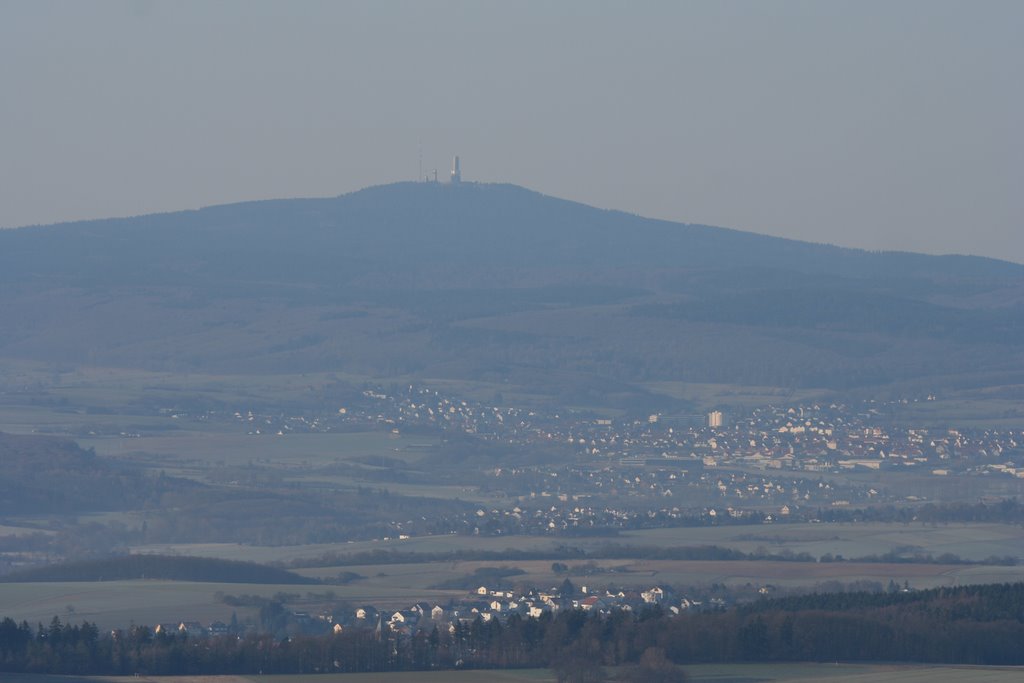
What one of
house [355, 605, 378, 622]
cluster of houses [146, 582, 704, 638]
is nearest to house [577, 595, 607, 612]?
cluster of houses [146, 582, 704, 638]

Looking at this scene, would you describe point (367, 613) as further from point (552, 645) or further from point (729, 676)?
point (729, 676)

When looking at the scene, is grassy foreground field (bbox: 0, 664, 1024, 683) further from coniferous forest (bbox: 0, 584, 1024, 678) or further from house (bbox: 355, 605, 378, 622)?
house (bbox: 355, 605, 378, 622)

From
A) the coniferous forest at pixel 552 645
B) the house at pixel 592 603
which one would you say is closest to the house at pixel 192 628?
the coniferous forest at pixel 552 645

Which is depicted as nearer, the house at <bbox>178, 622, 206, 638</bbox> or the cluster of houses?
the house at <bbox>178, 622, 206, 638</bbox>

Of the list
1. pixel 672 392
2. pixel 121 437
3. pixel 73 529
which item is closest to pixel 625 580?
pixel 73 529

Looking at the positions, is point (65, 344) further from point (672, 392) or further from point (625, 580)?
point (625, 580)

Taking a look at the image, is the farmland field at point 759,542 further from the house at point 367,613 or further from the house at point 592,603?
the house at point 367,613

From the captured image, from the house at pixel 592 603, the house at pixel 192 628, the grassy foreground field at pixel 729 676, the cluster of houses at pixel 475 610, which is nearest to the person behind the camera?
the grassy foreground field at pixel 729 676
